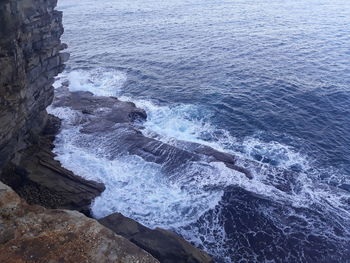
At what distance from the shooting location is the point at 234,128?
38031mm

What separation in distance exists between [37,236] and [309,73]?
152 ft

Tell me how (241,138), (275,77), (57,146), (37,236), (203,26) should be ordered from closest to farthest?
Answer: (37,236) → (57,146) → (241,138) → (275,77) → (203,26)

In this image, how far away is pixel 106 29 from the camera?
3073 inches

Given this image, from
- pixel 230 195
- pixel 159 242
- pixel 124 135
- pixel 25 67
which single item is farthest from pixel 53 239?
pixel 124 135

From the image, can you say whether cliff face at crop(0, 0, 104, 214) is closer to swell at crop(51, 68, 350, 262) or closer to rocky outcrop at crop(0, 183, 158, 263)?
swell at crop(51, 68, 350, 262)

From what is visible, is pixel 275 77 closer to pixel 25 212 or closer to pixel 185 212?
pixel 185 212

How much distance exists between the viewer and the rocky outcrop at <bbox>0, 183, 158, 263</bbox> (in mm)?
15531

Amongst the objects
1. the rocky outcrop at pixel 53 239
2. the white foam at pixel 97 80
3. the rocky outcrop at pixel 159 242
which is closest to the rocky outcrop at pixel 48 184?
the rocky outcrop at pixel 159 242

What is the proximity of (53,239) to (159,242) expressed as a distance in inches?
319

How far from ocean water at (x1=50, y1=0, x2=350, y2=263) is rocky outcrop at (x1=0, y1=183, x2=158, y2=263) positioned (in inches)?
339

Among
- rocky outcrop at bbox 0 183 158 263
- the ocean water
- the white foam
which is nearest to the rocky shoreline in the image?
rocky outcrop at bbox 0 183 158 263

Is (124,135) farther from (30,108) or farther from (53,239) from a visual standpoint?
(53,239)

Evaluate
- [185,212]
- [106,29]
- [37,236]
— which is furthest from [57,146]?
[106,29]

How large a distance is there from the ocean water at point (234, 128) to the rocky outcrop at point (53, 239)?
860 cm
